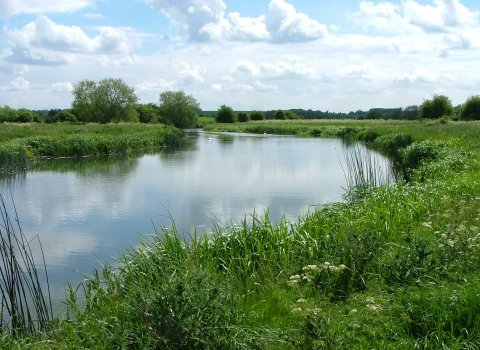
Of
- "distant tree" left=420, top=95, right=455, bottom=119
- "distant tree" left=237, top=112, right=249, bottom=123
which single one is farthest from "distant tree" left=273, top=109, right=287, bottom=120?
"distant tree" left=420, top=95, right=455, bottom=119

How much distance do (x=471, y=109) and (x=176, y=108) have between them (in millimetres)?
29514

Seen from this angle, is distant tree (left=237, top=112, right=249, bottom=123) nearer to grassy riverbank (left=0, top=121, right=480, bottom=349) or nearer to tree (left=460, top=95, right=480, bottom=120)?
tree (left=460, top=95, right=480, bottom=120)

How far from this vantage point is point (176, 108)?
170 ft

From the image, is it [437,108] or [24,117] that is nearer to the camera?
[437,108]

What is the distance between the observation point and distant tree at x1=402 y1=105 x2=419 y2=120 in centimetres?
5251

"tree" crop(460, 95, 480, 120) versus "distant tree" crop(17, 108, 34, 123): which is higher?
"distant tree" crop(17, 108, 34, 123)

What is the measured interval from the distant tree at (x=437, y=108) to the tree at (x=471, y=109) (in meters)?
0.99

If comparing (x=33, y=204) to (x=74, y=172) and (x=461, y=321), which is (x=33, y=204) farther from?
(x=461, y=321)

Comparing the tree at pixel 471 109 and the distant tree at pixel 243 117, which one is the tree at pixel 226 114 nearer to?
the distant tree at pixel 243 117

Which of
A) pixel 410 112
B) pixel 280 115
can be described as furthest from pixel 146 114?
pixel 410 112

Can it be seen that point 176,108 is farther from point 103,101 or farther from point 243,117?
point 243,117

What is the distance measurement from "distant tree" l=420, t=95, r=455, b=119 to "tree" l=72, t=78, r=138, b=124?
26.5 m

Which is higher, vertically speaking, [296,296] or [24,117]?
[24,117]

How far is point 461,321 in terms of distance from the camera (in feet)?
9.12
